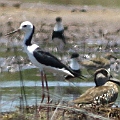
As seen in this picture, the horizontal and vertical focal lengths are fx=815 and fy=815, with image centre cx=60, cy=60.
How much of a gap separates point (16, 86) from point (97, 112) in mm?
3886

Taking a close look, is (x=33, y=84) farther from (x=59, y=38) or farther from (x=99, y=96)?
(x=59, y=38)

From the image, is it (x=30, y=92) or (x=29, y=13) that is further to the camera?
(x=29, y=13)

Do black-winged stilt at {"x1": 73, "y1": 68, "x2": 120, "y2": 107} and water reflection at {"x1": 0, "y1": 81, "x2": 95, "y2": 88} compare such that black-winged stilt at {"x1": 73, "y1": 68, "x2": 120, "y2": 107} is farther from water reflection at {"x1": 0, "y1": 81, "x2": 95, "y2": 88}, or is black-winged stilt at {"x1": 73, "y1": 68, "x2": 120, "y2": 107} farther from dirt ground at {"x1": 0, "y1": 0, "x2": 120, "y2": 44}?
dirt ground at {"x1": 0, "y1": 0, "x2": 120, "y2": 44}

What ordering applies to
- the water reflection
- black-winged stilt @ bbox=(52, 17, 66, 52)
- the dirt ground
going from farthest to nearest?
1. the dirt ground
2. black-winged stilt @ bbox=(52, 17, 66, 52)
3. the water reflection

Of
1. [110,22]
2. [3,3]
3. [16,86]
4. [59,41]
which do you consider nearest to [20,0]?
[3,3]

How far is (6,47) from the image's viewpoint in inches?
754

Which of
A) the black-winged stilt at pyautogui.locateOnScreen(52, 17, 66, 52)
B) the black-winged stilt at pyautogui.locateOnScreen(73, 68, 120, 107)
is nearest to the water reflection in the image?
the black-winged stilt at pyautogui.locateOnScreen(73, 68, 120, 107)

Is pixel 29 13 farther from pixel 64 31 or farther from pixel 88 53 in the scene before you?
pixel 88 53

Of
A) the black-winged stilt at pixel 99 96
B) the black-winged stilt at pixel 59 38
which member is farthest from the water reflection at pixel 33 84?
the black-winged stilt at pixel 59 38

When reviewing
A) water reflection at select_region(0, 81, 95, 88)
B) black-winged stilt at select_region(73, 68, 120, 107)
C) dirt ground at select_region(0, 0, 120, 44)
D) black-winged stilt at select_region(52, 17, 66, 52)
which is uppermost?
dirt ground at select_region(0, 0, 120, 44)

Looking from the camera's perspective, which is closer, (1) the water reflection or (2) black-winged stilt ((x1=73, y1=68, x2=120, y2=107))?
(2) black-winged stilt ((x1=73, y1=68, x2=120, y2=107))

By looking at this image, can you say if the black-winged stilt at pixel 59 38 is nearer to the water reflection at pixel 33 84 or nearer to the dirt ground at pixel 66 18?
the dirt ground at pixel 66 18

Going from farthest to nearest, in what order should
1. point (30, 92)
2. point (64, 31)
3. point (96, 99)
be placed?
1. point (64, 31)
2. point (30, 92)
3. point (96, 99)

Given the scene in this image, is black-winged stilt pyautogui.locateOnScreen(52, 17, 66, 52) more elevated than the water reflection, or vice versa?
black-winged stilt pyautogui.locateOnScreen(52, 17, 66, 52)
